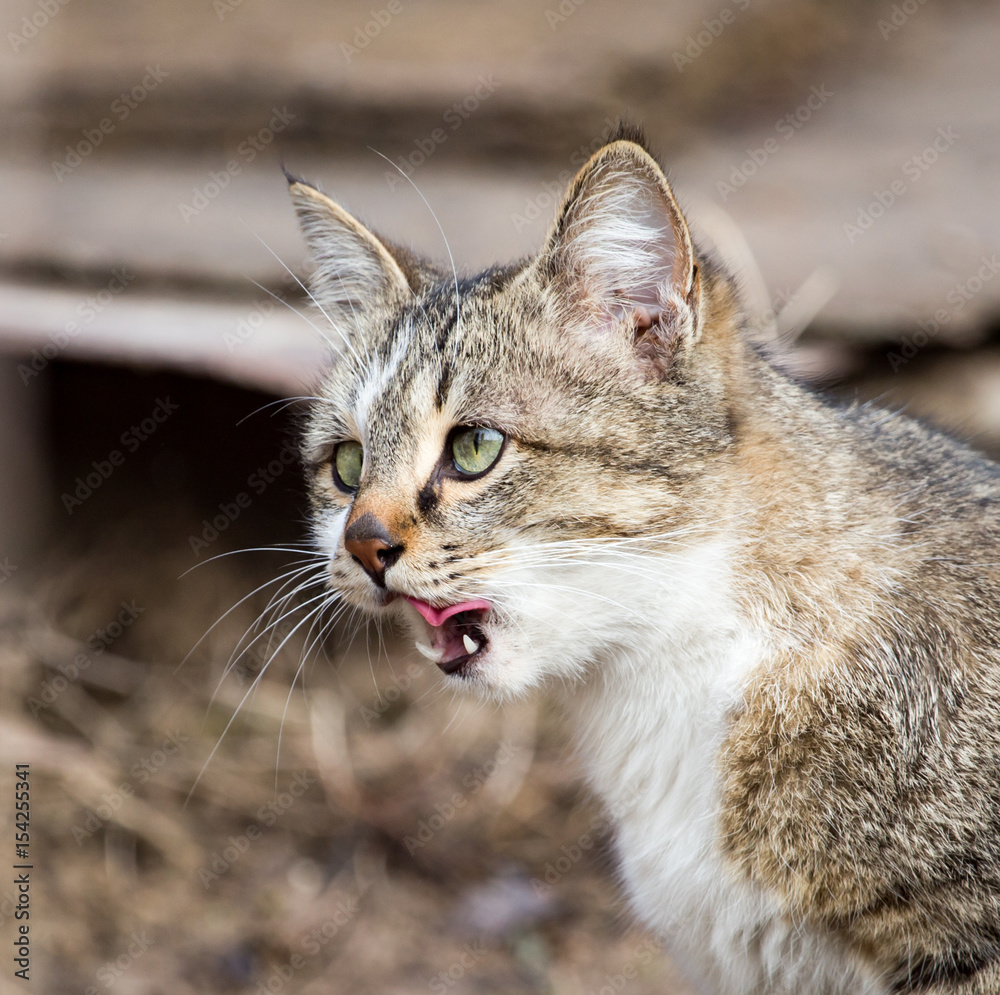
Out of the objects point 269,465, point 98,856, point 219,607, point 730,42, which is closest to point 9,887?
point 98,856

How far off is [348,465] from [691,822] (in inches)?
46.8

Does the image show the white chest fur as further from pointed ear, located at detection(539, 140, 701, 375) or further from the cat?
pointed ear, located at detection(539, 140, 701, 375)

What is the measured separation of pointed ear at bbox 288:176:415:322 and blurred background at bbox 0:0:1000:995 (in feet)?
1.32

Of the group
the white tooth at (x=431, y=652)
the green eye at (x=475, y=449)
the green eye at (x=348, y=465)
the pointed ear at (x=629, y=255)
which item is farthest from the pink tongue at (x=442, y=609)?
the pointed ear at (x=629, y=255)

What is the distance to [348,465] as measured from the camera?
2600 millimetres

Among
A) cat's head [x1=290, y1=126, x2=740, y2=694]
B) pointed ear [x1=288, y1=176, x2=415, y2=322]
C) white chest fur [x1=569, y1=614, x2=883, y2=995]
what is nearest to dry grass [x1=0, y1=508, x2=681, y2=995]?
white chest fur [x1=569, y1=614, x2=883, y2=995]

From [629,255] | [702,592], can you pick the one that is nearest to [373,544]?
[702,592]

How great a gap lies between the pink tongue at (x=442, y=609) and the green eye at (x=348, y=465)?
0.50 metres

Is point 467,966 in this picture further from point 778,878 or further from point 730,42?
point 730,42

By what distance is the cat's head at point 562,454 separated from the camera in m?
2.14

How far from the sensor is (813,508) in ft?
7.56

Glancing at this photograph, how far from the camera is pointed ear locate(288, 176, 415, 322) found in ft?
9.11

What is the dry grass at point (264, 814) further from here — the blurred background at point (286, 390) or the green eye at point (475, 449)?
the green eye at point (475, 449)

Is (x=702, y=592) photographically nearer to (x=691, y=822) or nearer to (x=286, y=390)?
(x=691, y=822)
